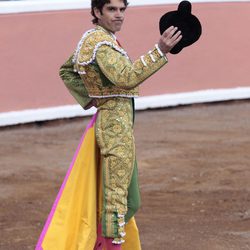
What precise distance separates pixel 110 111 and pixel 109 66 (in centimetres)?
28

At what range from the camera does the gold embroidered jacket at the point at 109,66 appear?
4156mm

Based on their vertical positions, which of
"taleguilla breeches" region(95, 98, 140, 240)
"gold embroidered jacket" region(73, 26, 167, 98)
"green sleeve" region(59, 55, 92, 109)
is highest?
"gold embroidered jacket" region(73, 26, 167, 98)

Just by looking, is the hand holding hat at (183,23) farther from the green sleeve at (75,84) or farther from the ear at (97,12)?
the green sleeve at (75,84)

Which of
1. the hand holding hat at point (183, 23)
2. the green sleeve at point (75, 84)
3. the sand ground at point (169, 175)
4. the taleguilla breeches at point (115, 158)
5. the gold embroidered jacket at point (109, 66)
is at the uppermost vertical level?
the hand holding hat at point (183, 23)

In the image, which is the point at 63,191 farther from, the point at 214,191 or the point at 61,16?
the point at 61,16

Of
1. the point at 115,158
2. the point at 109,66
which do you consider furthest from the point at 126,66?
the point at 115,158

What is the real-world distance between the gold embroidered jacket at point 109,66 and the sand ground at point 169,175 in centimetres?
150

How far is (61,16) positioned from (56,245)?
18.8ft

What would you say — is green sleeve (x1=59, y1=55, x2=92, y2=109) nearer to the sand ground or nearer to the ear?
the ear

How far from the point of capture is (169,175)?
7.67 m

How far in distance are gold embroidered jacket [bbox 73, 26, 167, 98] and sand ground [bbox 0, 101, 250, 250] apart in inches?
59.0

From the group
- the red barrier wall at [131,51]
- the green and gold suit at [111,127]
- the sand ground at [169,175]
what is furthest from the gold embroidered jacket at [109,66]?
the red barrier wall at [131,51]

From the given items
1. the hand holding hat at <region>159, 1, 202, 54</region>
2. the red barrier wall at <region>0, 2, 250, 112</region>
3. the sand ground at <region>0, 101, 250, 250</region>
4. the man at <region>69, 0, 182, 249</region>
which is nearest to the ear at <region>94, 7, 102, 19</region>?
the man at <region>69, 0, 182, 249</region>

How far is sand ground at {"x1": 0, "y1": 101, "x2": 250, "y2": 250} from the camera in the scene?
19.5 ft
